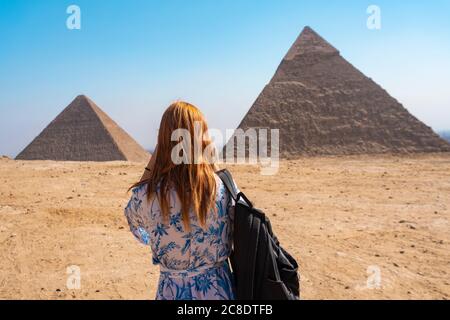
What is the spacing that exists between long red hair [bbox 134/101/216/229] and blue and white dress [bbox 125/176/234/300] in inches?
1.8

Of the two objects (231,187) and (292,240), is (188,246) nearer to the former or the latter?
(231,187)

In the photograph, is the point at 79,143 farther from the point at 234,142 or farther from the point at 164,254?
the point at 164,254

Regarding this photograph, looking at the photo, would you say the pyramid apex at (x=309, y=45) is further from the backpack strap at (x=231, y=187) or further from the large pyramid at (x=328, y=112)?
the backpack strap at (x=231, y=187)

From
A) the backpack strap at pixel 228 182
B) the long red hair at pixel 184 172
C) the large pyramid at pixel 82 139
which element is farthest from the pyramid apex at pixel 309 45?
the long red hair at pixel 184 172

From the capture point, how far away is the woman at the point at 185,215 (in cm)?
186

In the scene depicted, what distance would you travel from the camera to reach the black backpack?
1.91 metres

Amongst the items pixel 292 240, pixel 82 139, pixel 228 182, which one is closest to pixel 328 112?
pixel 82 139

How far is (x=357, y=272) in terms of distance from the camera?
5344 millimetres

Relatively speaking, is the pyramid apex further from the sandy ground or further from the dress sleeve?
the dress sleeve

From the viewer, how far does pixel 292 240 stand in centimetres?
679

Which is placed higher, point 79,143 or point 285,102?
point 285,102
